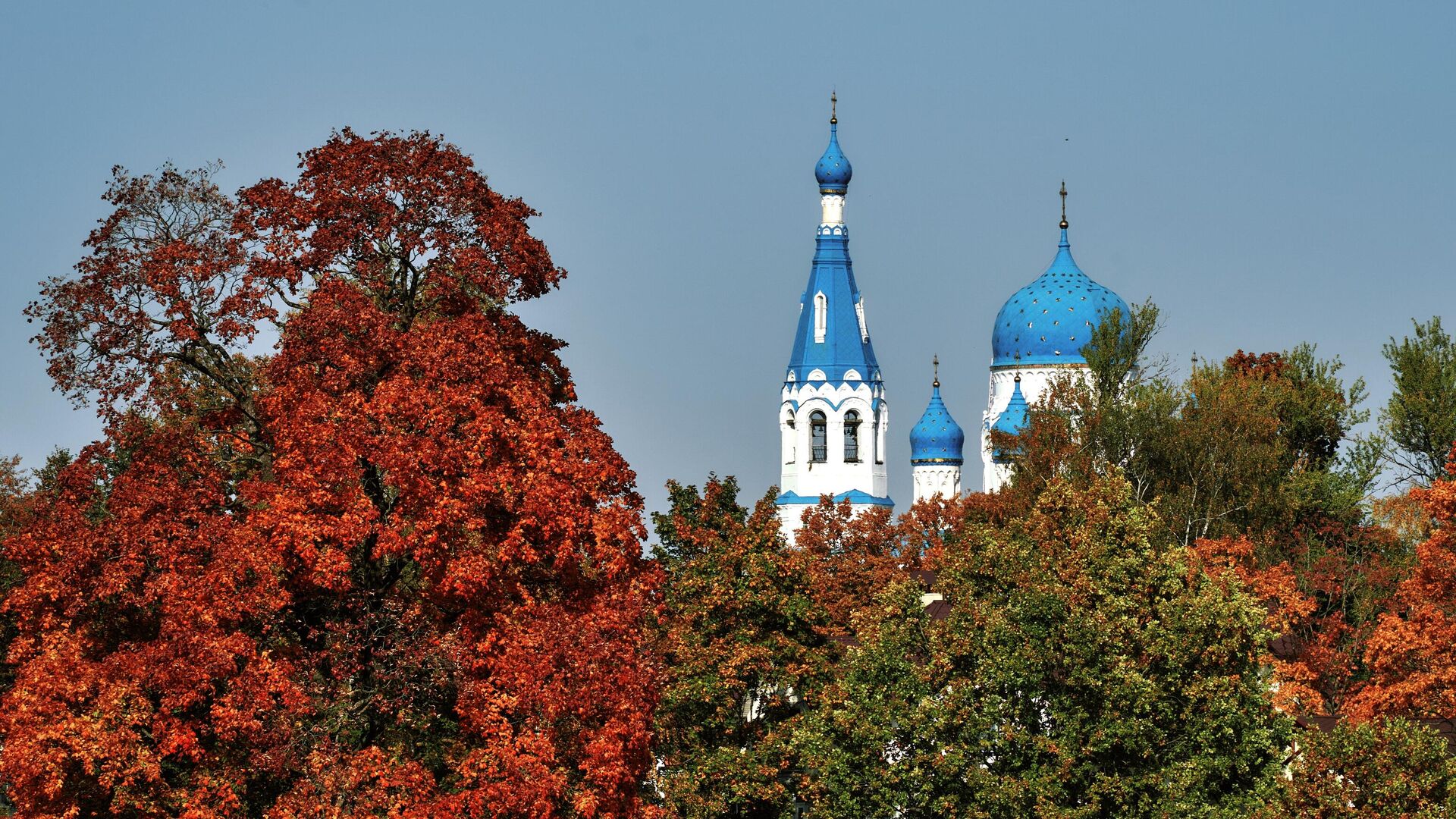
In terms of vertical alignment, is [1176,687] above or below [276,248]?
below

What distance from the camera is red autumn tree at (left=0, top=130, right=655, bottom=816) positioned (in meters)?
32.5

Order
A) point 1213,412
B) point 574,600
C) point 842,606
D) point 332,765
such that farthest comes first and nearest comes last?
1. point 1213,412
2. point 842,606
3. point 574,600
4. point 332,765

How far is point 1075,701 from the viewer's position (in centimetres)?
3516

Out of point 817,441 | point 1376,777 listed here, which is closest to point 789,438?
point 817,441

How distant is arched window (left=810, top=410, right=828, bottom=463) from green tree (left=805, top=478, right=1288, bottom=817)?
6342cm

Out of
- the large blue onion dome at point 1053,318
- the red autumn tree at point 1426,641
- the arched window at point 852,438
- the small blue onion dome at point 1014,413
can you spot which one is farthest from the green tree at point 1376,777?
the arched window at point 852,438

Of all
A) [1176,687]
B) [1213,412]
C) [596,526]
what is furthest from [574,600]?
[1213,412]

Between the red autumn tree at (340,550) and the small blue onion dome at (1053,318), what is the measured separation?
60303mm

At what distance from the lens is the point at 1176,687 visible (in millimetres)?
35062

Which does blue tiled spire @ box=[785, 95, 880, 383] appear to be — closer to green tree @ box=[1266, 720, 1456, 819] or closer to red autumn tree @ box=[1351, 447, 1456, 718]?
red autumn tree @ box=[1351, 447, 1456, 718]

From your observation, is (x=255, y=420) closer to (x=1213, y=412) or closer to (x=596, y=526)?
(x=596, y=526)

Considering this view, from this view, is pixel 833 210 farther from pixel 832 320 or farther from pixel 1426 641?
pixel 1426 641

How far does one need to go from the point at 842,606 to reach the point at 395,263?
2076 centimetres

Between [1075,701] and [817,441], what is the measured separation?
218 ft
